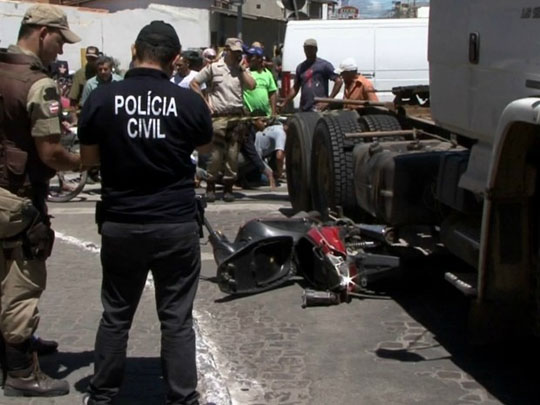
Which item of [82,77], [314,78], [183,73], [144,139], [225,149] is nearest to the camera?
[144,139]

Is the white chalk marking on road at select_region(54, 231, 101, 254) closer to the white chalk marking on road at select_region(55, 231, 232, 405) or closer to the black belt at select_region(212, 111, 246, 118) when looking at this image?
the white chalk marking on road at select_region(55, 231, 232, 405)

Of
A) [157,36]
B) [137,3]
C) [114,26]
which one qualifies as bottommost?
[157,36]

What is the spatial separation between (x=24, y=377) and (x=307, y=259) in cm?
285

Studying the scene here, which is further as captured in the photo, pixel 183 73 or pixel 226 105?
pixel 183 73

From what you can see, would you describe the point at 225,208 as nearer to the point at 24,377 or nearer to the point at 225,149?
the point at 225,149

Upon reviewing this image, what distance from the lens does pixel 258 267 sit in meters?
7.21

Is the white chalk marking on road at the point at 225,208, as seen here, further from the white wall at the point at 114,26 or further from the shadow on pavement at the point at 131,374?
the white wall at the point at 114,26

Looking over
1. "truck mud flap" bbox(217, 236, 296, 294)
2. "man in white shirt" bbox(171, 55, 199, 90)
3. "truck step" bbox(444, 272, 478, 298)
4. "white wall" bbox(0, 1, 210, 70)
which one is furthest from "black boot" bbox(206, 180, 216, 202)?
"white wall" bbox(0, 1, 210, 70)

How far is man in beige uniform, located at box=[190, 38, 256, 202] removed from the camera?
453 inches

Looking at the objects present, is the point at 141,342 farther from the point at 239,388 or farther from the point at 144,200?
the point at 144,200

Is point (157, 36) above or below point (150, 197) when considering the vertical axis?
above

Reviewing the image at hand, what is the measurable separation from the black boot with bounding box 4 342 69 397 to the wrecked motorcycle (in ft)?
6.56

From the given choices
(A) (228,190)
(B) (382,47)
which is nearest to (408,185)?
(A) (228,190)

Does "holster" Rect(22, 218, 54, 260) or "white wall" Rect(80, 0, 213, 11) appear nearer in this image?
"holster" Rect(22, 218, 54, 260)
